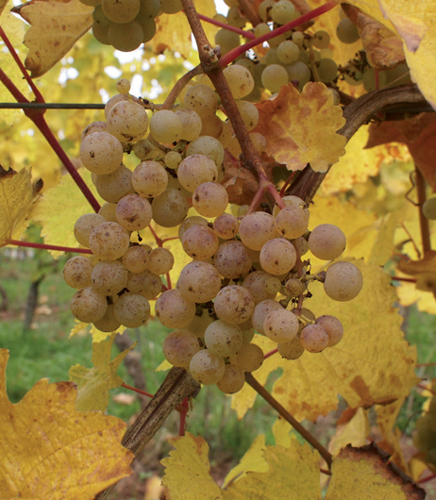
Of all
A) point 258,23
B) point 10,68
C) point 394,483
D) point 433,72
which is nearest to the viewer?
point 433,72

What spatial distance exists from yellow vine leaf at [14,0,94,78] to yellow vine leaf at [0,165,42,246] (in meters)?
0.19

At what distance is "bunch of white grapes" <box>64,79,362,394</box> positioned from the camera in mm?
400

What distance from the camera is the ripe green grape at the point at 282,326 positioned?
37 centimetres

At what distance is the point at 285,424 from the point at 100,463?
60 cm

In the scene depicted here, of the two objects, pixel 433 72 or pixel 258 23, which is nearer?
pixel 433 72

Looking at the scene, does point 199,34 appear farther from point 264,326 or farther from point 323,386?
point 323,386

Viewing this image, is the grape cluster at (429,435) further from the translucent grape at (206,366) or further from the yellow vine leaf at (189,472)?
the translucent grape at (206,366)

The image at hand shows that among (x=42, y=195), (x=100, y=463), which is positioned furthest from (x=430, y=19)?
(x=42, y=195)

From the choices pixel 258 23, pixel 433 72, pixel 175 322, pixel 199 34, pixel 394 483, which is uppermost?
pixel 258 23

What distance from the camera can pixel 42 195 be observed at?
2.86 ft

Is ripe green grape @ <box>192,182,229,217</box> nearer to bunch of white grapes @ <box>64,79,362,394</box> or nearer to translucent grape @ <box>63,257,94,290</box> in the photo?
bunch of white grapes @ <box>64,79,362,394</box>

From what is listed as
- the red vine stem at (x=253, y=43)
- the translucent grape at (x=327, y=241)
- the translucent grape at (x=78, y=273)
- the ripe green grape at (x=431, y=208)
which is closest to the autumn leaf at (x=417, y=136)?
the ripe green grape at (x=431, y=208)

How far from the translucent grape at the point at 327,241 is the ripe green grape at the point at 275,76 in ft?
1.06

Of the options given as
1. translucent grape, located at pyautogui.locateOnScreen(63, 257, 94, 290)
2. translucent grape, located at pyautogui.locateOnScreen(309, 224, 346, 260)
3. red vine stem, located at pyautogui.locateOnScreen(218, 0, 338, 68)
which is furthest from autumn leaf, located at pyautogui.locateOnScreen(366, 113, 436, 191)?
translucent grape, located at pyautogui.locateOnScreen(63, 257, 94, 290)
